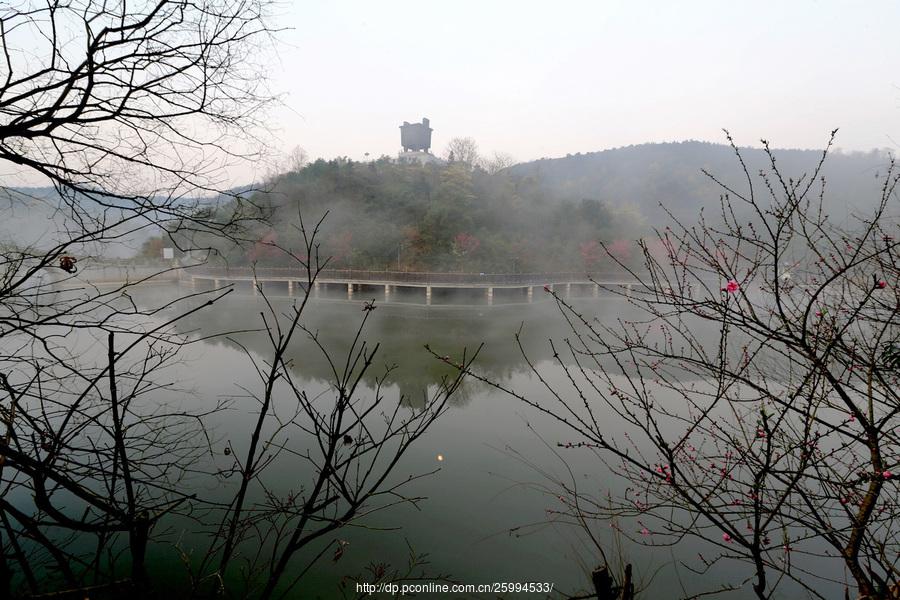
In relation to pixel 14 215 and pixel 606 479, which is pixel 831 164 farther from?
pixel 14 215

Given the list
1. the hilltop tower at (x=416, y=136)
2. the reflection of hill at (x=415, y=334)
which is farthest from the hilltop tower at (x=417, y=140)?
the reflection of hill at (x=415, y=334)

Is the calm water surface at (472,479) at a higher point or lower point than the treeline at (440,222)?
lower

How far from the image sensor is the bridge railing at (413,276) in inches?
838

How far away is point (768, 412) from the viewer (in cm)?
493

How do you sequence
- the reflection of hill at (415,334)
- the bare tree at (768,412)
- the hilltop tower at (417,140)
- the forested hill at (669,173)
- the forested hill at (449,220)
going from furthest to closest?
the hilltop tower at (417,140)
the forested hill at (669,173)
the forested hill at (449,220)
the reflection of hill at (415,334)
the bare tree at (768,412)

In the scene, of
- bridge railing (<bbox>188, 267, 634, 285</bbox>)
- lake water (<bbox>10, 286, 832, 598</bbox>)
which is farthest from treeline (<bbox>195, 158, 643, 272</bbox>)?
lake water (<bbox>10, 286, 832, 598</bbox>)

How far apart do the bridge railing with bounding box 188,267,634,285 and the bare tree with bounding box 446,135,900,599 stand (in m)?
6.77

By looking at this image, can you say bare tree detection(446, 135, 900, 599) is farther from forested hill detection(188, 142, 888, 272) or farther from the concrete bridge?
forested hill detection(188, 142, 888, 272)

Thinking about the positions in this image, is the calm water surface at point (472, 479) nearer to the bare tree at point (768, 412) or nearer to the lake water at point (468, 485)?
the lake water at point (468, 485)

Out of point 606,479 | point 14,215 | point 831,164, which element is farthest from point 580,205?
point 831,164

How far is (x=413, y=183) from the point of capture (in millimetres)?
29781

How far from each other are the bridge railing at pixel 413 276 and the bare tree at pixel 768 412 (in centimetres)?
677

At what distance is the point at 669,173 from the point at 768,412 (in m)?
50.5

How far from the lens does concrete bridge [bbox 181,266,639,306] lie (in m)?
21.3
